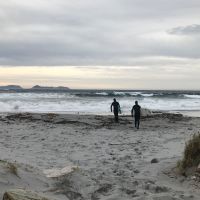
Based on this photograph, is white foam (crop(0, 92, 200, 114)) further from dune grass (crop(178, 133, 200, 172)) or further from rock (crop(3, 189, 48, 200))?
rock (crop(3, 189, 48, 200))

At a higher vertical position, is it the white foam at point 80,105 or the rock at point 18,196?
the rock at point 18,196

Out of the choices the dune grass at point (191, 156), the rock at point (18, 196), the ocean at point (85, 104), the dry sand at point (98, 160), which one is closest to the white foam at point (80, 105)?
the ocean at point (85, 104)

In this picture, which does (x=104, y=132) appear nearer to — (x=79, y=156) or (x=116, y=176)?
(x=79, y=156)

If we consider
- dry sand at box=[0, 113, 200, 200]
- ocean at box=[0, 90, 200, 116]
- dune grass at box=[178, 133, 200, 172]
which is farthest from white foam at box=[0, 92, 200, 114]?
dune grass at box=[178, 133, 200, 172]

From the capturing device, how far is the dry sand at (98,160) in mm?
6637

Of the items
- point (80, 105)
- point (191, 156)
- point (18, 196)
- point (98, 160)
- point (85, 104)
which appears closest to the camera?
point (18, 196)

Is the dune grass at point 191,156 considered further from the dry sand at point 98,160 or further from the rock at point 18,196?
the rock at point 18,196

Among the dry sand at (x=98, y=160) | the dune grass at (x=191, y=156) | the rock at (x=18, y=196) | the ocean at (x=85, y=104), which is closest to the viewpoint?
the rock at (x=18, y=196)

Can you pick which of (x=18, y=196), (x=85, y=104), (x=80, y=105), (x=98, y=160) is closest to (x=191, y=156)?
(x=98, y=160)

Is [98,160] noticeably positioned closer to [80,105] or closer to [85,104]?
[80,105]

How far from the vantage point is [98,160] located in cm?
956

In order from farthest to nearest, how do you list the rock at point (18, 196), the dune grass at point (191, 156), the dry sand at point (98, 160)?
the dune grass at point (191, 156), the dry sand at point (98, 160), the rock at point (18, 196)

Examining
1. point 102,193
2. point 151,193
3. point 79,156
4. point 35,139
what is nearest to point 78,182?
point 102,193

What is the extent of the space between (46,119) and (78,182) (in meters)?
13.5
